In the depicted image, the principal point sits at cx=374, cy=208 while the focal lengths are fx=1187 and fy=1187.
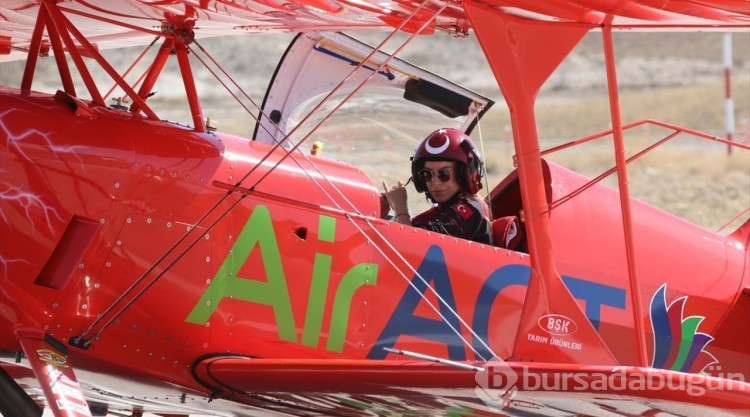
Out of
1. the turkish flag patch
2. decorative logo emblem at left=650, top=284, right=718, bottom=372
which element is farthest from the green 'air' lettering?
decorative logo emblem at left=650, top=284, right=718, bottom=372

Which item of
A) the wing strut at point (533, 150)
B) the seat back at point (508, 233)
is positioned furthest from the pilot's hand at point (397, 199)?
the wing strut at point (533, 150)

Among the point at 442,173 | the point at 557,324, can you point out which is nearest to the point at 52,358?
the point at 557,324

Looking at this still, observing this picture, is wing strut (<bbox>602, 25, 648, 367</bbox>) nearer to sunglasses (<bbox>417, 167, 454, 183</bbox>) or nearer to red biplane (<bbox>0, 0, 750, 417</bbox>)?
red biplane (<bbox>0, 0, 750, 417</bbox>)

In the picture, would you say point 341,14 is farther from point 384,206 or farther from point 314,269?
point 314,269

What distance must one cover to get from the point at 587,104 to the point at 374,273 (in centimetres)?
Answer: 3572

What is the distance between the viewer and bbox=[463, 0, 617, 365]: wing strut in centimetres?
529

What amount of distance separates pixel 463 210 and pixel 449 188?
0.23 m

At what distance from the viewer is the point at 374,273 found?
19.4 ft

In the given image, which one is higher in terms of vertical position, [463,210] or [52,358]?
[463,210]

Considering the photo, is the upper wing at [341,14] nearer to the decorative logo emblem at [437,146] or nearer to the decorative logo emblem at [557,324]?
the decorative logo emblem at [437,146]

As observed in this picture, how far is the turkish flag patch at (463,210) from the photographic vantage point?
630 cm

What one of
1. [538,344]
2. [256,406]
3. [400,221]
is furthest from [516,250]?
[256,406]

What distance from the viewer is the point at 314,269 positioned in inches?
228

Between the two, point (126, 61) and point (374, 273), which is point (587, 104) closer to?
point (126, 61)
